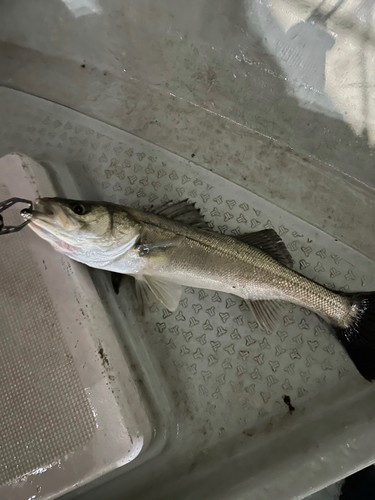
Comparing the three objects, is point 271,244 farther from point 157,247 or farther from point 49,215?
point 49,215

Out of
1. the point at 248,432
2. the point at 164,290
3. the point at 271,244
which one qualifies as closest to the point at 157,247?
the point at 164,290

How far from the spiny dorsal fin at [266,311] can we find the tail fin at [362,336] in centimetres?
34

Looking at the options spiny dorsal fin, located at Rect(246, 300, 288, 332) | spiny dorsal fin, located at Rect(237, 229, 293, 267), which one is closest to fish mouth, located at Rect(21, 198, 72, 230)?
spiny dorsal fin, located at Rect(237, 229, 293, 267)

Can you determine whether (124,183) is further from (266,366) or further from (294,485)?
(294,485)

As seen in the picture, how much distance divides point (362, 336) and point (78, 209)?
1.57 metres

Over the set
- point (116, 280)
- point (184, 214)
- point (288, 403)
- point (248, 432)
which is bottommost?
point (248, 432)

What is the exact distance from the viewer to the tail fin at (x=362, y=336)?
1747mm

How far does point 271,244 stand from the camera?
1854mm

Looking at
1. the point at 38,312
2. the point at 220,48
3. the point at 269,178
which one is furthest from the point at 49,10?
the point at 38,312

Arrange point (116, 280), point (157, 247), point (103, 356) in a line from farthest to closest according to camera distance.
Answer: point (116, 280) < point (157, 247) < point (103, 356)

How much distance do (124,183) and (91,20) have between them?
125 cm

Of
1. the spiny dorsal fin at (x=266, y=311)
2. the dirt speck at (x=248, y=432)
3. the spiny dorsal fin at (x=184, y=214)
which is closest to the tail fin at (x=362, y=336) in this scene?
the spiny dorsal fin at (x=266, y=311)

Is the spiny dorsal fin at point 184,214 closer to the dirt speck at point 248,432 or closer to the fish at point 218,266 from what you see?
the fish at point 218,266

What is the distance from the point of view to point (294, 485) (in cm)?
148
